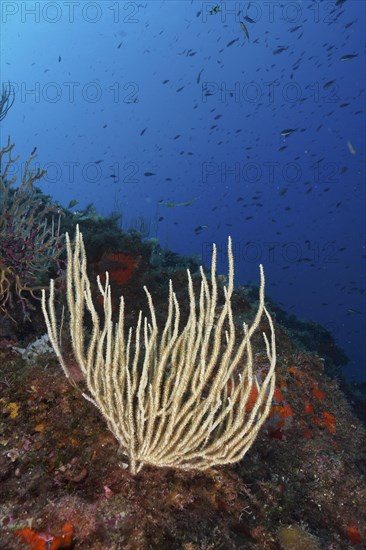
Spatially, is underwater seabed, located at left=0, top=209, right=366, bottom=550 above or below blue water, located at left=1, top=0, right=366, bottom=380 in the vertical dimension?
below

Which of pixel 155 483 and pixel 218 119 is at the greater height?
pixel 218 119

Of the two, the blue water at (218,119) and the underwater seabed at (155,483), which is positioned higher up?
the blue water at (218,119)

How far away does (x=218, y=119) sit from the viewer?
98.8 metres

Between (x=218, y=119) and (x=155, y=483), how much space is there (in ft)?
348

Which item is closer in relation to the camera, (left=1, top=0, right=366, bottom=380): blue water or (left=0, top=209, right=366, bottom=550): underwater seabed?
(left=0, top=209, right=366, bottom=550): underwater seabed

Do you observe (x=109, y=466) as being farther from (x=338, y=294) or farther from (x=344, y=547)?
(x=338, y=294)

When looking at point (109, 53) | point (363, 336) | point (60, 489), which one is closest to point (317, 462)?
point (60, 489)

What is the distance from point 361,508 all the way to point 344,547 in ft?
1.96

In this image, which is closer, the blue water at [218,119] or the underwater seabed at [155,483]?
the underwater seabed at [155,483]

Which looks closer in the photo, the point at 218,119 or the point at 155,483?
the point at 155,483

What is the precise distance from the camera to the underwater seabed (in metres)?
2.27

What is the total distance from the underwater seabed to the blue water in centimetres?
→ 7735

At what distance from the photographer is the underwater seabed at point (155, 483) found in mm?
2268

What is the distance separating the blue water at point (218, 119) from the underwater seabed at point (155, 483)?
77347 millimetres
